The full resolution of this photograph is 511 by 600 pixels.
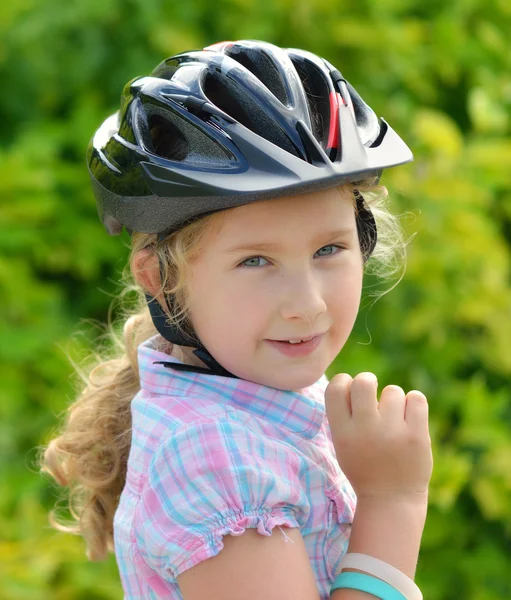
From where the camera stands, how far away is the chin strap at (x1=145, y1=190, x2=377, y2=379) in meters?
1.80

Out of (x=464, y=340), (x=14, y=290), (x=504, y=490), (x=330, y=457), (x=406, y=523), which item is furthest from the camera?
(x=464, y=340)

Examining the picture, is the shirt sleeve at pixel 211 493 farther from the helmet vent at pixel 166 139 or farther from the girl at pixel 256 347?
the helmet vent at pixel 166 139

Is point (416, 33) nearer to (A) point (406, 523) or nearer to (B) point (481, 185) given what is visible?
(B) point (481, 185)

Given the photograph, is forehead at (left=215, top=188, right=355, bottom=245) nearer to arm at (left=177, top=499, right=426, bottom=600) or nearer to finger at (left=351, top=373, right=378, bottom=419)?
finger at (left=351, top=373, right=378, bottom=419)

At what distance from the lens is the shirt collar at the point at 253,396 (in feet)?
5.74

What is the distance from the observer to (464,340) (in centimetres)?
412

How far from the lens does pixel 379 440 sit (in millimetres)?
1710

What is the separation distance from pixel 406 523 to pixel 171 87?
86 cm

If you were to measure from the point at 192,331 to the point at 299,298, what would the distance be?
26cm

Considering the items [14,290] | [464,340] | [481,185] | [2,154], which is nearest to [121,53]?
[2,154]

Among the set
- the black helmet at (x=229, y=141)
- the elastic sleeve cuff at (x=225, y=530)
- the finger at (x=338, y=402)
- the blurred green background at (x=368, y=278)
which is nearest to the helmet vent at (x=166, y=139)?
the black helmet at (x=229, y=141)

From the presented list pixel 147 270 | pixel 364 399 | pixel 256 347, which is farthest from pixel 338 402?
pixel 147 270

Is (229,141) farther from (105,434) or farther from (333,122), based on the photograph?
(105,434)

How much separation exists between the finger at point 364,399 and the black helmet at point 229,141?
0.24m
